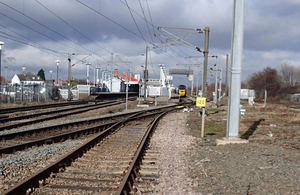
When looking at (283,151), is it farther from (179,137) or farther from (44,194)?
(44,194)

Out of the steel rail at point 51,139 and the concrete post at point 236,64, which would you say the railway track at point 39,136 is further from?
the concrete post at point 236,64

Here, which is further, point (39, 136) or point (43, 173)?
point (39, 136)

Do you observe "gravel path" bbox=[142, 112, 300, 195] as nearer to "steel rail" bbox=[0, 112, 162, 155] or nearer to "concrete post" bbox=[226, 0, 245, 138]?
"concrete post" bbox=[226, 0, 245, 138]

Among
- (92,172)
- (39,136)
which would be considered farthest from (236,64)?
(39,136)

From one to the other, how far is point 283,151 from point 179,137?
4662 mm

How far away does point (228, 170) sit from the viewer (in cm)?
809

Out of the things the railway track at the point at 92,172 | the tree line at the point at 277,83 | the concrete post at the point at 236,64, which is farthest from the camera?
the tree line at the point at 277,83

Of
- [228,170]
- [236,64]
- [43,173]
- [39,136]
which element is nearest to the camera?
[43,173]

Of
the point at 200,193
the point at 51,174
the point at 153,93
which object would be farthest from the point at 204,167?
the point at 153,93

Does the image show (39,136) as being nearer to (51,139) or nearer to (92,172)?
(51,139)

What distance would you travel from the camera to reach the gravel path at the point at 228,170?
6637 mm

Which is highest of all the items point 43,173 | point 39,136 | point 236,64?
point 236,64

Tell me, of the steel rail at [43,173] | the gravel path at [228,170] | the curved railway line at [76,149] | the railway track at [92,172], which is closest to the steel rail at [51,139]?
the curved railway line at [76,149]

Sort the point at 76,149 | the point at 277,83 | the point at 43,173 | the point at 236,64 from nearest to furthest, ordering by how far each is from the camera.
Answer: the point at 43,173
the point at 76,149
the point at 236,64
the point at 277,83
